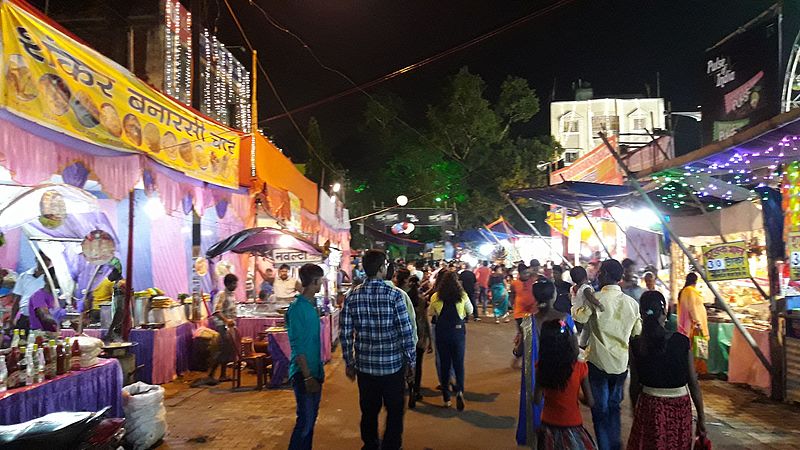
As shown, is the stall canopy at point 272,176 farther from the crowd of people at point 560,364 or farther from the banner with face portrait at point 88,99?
the crowd of people at point 560,364

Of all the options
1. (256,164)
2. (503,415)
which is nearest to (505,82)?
(256,164)

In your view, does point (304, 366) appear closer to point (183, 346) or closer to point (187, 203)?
point (183, 346)

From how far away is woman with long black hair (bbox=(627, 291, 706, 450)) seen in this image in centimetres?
384

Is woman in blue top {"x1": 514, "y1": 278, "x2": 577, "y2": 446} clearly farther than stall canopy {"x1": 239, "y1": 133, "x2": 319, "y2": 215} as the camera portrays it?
No

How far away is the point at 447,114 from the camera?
111 feet

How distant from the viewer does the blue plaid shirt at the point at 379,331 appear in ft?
15.1

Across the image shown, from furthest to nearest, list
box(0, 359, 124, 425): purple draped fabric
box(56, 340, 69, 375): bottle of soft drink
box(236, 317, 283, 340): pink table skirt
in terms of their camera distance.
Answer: box(236, 317, 283, 340): pink table skirt < box(56, 340, 69, 375): bottle of soft drink < box(0, 359, 124, 425): purple draped fabric

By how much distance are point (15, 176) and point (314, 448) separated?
4620mm

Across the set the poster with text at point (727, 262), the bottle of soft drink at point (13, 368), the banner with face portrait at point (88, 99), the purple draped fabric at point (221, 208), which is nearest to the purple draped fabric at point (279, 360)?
the banner with face portrait at point (88, 99)

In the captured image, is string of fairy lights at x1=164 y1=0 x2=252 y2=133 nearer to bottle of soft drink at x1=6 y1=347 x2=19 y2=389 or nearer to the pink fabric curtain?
the pink fabric curtain

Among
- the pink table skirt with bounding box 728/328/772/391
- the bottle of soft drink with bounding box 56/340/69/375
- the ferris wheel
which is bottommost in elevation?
the pink table skirt with bounding box 728/328/772/391

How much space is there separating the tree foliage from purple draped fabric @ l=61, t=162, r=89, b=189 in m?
26.3

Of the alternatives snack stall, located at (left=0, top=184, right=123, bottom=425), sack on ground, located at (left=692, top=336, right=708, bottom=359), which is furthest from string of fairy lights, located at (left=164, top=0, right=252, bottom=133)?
sack on ground, located at (left=692, top=336, right=708, bottom=359)

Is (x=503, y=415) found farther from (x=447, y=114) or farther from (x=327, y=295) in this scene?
(x=447, y=114)
